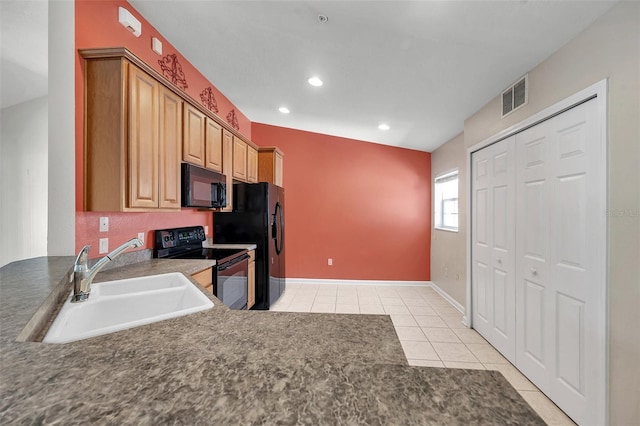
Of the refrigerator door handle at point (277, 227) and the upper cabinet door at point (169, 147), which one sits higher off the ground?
the upper cabinet door at point (169, 147)

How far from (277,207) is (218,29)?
6.93 feet

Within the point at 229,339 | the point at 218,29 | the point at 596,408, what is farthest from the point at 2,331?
the point at 596,408

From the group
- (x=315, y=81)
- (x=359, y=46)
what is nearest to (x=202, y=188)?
(x=315, y=81)

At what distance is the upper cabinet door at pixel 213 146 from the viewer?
2.60 m

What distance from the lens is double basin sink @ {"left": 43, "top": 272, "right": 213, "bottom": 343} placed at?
1.03 m

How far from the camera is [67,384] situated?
0.54m

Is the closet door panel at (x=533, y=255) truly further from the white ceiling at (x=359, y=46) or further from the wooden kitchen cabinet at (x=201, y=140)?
the wooden kitchen cabinet at (x=201, y=140)

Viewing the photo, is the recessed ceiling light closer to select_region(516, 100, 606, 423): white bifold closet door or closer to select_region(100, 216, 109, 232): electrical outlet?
select_region(516, 100, 606, 423): white bifold closet door

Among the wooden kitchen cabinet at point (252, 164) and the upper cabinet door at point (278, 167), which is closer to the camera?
the wooden kitchen cabinet at point (252, 164)

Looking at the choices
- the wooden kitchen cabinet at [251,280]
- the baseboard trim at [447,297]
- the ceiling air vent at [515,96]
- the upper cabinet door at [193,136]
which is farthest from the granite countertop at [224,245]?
the ceiling air vent at [515,96]

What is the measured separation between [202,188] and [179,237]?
56 centimetres

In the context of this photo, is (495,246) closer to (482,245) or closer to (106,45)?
(482,245)

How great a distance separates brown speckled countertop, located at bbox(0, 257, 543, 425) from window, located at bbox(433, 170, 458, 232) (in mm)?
3636

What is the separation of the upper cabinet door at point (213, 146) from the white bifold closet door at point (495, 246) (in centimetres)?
285
